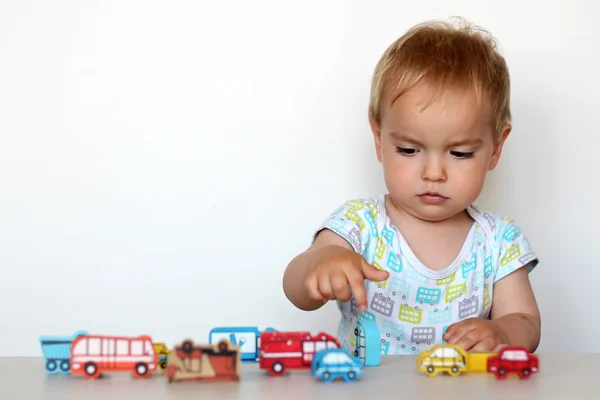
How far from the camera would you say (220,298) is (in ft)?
5.39

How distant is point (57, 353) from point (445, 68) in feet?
2.39

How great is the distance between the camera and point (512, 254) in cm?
129

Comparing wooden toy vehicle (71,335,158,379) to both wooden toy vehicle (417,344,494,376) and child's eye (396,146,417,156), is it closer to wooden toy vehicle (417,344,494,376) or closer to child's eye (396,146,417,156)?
wooden toy vehicle (417,344,494,376)

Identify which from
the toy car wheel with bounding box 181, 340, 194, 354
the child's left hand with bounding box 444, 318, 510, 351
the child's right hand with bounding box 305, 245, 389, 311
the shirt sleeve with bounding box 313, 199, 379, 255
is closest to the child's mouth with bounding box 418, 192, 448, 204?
the shirt sleeve with bounding box 313, 199, 379, 255

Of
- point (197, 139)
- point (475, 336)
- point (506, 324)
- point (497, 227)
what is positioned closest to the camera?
point (475, 336)

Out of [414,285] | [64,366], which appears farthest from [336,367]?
[414,285]

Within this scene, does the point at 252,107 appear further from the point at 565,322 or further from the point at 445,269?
the point at 565,322

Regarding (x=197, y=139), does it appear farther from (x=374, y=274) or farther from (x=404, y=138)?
(x=374, y=274)

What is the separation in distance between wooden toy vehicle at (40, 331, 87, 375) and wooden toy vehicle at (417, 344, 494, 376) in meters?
0.34

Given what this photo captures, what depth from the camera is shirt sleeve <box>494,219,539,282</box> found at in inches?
50.5

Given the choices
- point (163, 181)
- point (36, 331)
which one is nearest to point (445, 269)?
point (163, 181)

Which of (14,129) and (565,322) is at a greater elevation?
(14,129)

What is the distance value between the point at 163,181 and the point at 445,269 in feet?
2.09

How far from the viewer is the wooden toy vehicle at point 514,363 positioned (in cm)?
78
